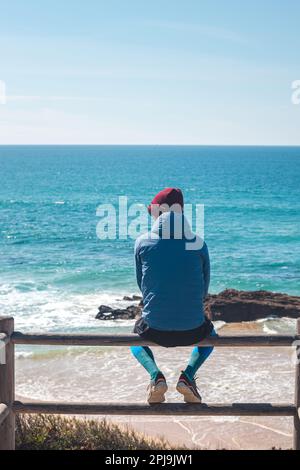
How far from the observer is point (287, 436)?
32.7 feet

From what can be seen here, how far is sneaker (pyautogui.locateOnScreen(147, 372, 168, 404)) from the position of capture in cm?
534

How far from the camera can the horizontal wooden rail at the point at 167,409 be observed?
5.34 metres

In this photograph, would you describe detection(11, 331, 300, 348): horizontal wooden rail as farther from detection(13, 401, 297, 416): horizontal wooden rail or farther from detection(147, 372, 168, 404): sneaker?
detection(13, 401, 297, 416): horizontal wooden rail

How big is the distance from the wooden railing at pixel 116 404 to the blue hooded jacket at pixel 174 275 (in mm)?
246

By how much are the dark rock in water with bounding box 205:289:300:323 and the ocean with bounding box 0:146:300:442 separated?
21.8 inches

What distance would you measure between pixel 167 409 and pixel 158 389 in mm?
174

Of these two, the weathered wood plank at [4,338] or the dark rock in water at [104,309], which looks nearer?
the weathered wood plank at [4,338]

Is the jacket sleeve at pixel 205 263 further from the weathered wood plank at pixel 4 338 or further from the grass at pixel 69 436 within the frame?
the grass at pixel 69 436

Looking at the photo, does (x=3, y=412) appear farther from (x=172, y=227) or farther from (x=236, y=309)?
(x=236, y=309)

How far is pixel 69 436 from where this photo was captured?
639 cm

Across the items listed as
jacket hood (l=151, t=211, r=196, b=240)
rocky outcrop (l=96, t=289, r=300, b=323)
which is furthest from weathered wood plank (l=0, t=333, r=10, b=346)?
rocky outcrop (l=96, t=289, r=300, b=323)

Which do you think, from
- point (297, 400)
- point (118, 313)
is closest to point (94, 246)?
point (118, 313)

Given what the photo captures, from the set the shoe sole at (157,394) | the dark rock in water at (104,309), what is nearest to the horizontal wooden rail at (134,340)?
the shoe sole at (157,394)
